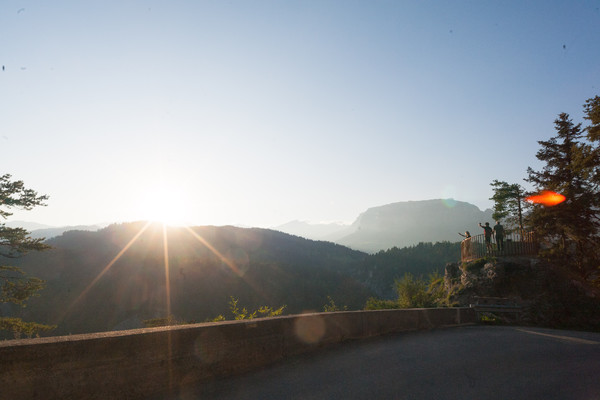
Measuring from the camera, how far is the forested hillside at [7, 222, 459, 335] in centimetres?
11338

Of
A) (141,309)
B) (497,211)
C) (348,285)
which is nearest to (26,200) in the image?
(497,211)

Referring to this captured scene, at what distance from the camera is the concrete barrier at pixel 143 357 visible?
3477 mm

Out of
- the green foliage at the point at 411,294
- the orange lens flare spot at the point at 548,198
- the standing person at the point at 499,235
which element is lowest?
the green foliage at the point at 411,294

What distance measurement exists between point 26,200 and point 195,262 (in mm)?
110061

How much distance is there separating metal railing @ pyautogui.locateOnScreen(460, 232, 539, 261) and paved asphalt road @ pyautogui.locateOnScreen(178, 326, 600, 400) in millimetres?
12725

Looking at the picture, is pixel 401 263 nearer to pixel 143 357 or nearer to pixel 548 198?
pixel 548 198

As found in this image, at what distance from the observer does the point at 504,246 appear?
20.4 metres

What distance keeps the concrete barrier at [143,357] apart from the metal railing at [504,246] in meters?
16.7

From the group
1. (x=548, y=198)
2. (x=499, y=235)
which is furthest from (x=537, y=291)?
(x=548, y=198)

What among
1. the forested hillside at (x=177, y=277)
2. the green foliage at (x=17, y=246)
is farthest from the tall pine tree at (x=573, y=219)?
the forested hillside at (x=177, y=277)

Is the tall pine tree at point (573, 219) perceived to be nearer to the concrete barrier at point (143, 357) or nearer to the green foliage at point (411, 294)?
the green foliage at point (411, 294)

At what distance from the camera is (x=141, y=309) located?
387 feet

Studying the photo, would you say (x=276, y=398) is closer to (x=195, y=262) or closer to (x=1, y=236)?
(x=1, y=236)

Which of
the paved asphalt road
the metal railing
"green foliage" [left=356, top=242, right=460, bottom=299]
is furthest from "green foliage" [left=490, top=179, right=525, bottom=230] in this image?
"green foliage" [left=356, top=242, right=460, bottom=299]
